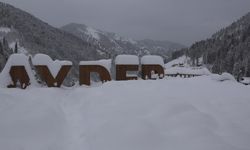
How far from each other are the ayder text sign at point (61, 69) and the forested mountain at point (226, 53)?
2794 inches

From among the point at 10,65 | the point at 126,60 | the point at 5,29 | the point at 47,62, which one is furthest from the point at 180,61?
the point at 10,65

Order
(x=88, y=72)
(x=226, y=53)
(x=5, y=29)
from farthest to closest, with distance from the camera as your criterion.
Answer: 1. (x=5, y=29)
2. (x=226, y=53)
3. (x=88, y=72)

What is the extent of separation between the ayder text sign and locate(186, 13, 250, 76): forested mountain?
2794 inches

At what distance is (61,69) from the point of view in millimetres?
21609

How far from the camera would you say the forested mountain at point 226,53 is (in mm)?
105188

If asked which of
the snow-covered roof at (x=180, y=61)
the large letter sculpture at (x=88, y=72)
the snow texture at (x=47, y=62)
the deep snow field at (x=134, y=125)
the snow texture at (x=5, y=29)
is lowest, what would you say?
the deep snow field at (x=134, y=125)

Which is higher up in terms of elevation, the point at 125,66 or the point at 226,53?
the point at 226,53

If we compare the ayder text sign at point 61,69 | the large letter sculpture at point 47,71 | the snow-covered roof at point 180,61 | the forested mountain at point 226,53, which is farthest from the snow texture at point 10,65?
the snow-covered roof at point 180,61

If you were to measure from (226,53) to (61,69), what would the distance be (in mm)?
116170

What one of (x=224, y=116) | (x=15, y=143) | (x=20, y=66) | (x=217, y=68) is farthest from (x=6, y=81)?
(x=217, y=68)

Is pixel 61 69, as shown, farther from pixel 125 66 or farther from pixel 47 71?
pixel 125 66

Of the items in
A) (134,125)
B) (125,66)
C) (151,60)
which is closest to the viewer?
(134,125)

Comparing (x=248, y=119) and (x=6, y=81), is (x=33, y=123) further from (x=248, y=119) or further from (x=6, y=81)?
(x=6, y=81)

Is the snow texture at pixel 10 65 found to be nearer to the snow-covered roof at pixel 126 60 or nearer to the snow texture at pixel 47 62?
the snow texture at pixel 47 62
